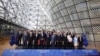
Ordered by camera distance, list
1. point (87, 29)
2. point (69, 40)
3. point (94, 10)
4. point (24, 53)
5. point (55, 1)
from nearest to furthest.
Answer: point (24, 53), point (69, 40), point (94, 10), point (87, 29), point (55, 1)

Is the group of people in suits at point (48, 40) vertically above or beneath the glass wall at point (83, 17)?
beneath

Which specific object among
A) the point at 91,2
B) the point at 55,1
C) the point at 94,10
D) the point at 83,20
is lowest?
the point at 83,20

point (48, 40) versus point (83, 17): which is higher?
point (83, 17)

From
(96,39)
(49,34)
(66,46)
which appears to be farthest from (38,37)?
(96,39)

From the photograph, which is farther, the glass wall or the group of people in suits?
the glass wall

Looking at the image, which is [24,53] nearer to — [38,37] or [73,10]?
[38,37]

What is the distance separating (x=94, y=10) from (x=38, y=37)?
6443mm

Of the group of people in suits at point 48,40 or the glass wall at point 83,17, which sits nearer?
the group of people in suits at point 48,40

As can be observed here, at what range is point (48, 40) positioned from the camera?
8727 mm

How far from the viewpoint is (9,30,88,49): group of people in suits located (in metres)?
8.50

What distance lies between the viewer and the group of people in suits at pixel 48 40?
8500 mm

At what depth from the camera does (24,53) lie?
6242 millimetres

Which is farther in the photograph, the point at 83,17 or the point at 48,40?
the point at 83,17

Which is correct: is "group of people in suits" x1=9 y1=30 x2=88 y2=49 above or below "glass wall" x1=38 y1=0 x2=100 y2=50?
below
